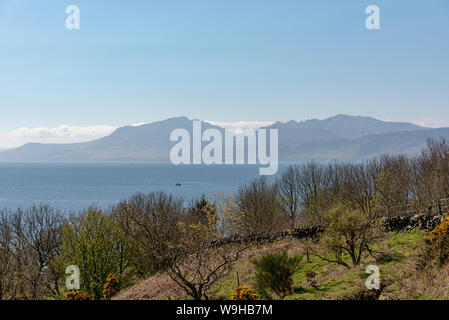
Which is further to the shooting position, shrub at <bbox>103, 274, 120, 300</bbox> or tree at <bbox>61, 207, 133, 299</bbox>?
tree at <bbox>61, 207, 133, 299</bbox>

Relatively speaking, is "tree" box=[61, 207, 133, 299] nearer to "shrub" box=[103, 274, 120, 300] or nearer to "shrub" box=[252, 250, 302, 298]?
"shrub" box=[103, 274, 120, 300]

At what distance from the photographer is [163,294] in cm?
2059

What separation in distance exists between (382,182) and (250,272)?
19251mm

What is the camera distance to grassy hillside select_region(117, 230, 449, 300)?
14727mm

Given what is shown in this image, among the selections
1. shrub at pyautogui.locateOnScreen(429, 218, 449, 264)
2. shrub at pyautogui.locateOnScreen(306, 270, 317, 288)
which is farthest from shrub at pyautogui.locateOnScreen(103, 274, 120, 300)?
shrub at pyautogui.locateOnScreen(429, 218, 449, 264)

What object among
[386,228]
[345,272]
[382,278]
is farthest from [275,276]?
[386,228]

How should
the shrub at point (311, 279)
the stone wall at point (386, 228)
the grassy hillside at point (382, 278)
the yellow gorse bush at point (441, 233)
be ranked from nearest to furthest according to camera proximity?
1. the grassy hillside at point (382, 278)
2. the yellow gorse bush at point (441, 233)
3. the shrub at point (311, 279)
4. the stone wall at point (386, 228)

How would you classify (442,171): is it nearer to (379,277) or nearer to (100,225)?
(379,277)

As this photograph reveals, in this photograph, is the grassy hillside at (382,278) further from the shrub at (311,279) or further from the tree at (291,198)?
the tree at (291,198)

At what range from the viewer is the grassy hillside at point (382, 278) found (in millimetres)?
14727

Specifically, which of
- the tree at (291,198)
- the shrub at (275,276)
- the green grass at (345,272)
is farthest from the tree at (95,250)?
the tree at (291,198)

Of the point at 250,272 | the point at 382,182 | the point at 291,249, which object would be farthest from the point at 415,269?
the point at 382,182

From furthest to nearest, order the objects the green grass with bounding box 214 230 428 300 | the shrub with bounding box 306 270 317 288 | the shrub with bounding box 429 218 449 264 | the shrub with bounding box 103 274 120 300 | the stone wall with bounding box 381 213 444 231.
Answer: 1. the shrub with bounding box 103 274 120 300
2. the stone wall with bounding box 381 213 444 231
3. the shrub with bounding box 306 270 317 288
4. the shrub with bounding box 429 218 449 264
5. the green grass with bounding box 214 230 428 300

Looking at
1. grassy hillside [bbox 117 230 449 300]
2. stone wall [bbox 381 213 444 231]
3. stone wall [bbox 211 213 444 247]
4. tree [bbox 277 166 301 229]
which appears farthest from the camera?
tree [bbox 277 166 301 229]
